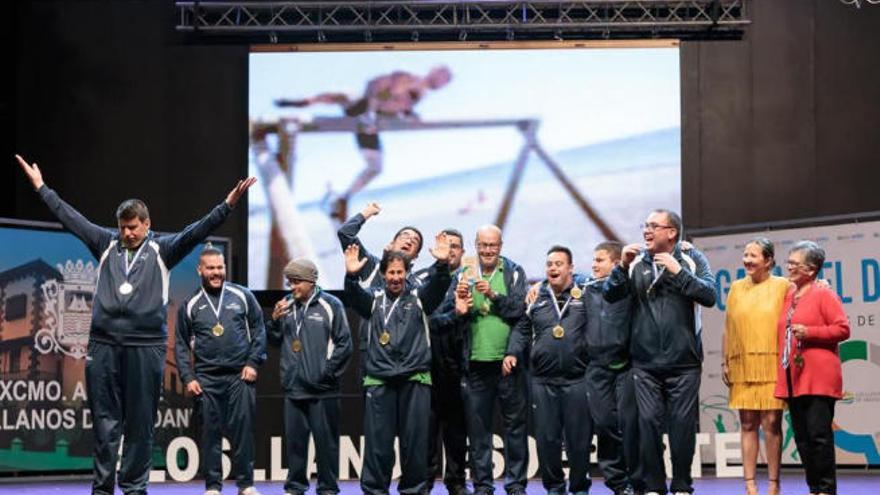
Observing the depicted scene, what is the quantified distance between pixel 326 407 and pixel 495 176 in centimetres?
468

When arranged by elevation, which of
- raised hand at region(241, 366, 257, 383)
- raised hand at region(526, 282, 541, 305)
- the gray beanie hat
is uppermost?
the gray beanie hat

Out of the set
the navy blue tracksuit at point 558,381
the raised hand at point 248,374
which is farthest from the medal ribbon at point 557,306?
the raised hand at point 248,374

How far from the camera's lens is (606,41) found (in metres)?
11.6

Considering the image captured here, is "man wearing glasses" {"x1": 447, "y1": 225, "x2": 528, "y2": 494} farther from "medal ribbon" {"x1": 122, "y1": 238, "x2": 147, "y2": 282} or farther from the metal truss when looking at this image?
the metal truss

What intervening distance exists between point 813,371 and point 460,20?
19.0 ft

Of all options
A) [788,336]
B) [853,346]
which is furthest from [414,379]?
[853,346]

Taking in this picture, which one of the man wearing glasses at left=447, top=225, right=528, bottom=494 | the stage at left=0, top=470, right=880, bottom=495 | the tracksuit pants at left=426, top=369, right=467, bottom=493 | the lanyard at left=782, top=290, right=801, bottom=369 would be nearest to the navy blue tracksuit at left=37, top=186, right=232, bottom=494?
the man wearing glasses at left=447, top=225, right=528, bottom=494

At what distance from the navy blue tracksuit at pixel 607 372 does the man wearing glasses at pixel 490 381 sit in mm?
434

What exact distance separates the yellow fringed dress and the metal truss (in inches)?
183

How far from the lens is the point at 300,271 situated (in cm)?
764

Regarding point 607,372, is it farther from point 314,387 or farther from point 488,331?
point 314,387

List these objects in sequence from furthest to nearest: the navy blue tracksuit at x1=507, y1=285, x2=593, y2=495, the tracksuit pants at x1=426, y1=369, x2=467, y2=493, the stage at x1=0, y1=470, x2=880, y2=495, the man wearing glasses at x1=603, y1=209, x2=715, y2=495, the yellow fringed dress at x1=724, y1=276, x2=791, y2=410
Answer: the stage at x1=0, y1=470, x2=880, y2=495 → the tracksuit pants at x1=426, y1=369, x2=467, y2=493 → the navy blue tracksuit at x1=507, y1=285, x2=593, y2=495 → the yellow fringed dress at x1=724, y1=276, x2=791, y2=410 → the man wearing glasses at x1=603, y1=209, x2=715, y2=495

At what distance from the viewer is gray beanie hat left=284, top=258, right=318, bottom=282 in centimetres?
762

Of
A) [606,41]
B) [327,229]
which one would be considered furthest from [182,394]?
[606,41]
